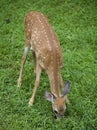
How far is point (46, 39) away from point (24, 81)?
1098 mm

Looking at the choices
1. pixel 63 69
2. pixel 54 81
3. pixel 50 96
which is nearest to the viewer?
pixel 50 96

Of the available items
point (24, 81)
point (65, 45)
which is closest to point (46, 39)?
point (24, 81)

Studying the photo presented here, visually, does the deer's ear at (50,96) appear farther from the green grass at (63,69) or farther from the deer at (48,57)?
the green grass at (63,69)

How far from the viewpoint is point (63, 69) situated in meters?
7.29

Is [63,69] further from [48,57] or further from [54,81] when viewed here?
[54,81]

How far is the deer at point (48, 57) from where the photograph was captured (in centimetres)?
572

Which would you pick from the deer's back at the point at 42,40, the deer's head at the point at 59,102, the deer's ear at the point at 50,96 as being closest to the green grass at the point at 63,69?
the deer's head at the point at 59,102

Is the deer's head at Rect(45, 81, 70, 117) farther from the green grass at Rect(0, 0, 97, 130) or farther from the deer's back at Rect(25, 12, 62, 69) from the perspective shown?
the deer's back at Rect(25, 12, 62, 69)

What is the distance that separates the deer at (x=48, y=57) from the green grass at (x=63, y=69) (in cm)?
22

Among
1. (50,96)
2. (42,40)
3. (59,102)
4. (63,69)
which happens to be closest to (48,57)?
(42,40)

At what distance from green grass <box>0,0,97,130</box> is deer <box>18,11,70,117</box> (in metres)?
0.22

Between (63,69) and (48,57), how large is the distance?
1261 millimetres

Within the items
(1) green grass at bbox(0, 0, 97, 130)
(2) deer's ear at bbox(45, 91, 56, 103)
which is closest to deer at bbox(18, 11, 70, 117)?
(2) deer's ear at bbox(45, 91, 56, 103)

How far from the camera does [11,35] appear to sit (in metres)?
8.56
